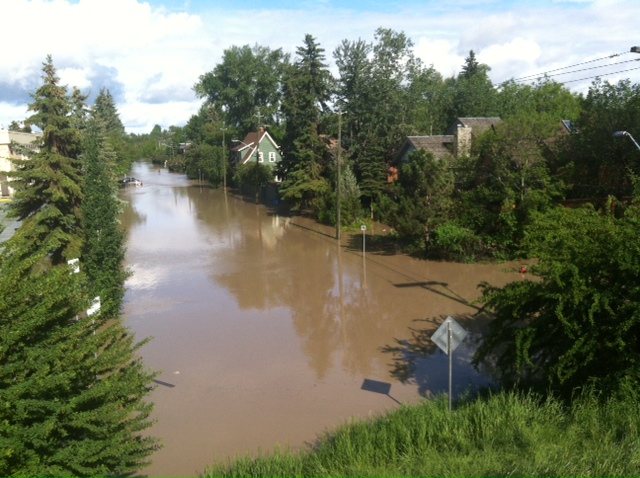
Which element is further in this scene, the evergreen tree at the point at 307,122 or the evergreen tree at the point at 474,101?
the evergreen tree at the point at 474,101

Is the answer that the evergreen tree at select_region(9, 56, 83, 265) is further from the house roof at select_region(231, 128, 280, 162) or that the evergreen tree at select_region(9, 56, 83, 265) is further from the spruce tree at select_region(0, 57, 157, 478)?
the house roof at select_region(231, 128, 280, 162)

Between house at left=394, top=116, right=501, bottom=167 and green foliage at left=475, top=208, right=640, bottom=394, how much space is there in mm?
20485

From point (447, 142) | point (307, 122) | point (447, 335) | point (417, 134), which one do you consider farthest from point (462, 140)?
point (447, 335)

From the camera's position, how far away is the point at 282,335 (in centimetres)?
1662

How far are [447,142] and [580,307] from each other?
29.1m

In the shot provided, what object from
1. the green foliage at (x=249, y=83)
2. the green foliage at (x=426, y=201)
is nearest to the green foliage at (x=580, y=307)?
the green foliage at (x=426, y=201)

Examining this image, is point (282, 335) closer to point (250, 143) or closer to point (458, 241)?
point (458, 241)

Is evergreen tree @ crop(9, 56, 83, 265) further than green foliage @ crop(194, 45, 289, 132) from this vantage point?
→ No

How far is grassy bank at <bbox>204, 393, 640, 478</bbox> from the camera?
6242 millimetres

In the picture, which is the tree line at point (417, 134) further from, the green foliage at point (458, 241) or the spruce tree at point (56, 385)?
the spruce tree at point (56, 385)

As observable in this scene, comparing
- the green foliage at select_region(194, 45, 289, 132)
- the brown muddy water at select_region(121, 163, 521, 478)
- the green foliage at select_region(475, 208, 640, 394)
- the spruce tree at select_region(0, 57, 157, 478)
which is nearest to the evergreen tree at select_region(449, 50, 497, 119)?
the green foliage at select_region(194, 45, 289, 132)

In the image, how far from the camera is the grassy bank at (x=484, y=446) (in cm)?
624

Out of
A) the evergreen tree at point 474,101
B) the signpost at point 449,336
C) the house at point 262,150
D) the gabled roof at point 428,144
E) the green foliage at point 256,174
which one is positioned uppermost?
the evergreen tree at point 474,101

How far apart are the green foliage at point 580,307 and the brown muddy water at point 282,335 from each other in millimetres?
1690
